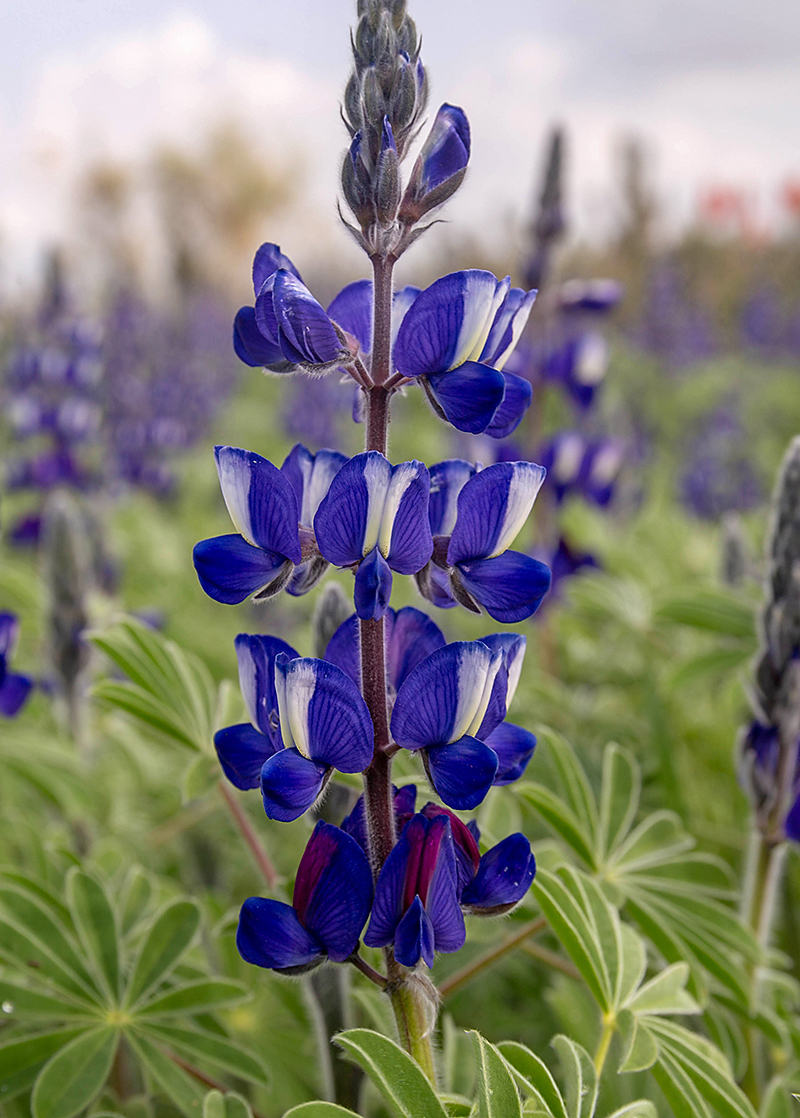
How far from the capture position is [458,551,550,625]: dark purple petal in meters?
0.78

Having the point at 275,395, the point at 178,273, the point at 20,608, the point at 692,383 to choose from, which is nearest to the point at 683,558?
the point at 20,608

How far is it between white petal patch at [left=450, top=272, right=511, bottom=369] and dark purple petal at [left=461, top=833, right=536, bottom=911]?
38 centimetres

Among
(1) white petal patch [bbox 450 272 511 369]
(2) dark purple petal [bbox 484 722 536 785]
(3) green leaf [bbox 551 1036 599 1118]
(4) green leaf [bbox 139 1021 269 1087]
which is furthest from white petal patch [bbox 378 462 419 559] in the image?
(4) green leaf [bbox 139 1021 269 1087]

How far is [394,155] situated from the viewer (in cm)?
75

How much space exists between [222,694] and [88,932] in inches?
12.2

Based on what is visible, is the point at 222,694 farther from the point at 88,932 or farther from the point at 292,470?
the point at 292,470

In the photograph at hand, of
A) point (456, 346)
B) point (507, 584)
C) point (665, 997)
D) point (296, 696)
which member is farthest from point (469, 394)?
point (665, 997)

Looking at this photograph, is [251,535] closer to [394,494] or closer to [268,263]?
[394,494]

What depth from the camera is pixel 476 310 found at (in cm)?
76

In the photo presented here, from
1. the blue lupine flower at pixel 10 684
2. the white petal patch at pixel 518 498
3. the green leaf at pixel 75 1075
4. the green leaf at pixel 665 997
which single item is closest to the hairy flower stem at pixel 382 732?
the white petal patch at pixel 518 498

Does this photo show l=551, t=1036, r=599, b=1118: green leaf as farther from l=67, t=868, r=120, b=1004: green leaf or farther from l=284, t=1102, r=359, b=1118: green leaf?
l=67, t=868, r=120, b=1004: green leaf

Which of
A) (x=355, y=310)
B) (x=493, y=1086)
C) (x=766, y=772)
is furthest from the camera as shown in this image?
(x=766, y=772)

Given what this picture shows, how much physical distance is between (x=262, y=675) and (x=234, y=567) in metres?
0.12

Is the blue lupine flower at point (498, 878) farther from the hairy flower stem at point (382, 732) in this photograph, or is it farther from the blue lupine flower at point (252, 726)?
the blue lupine flower at point (252, 726)
